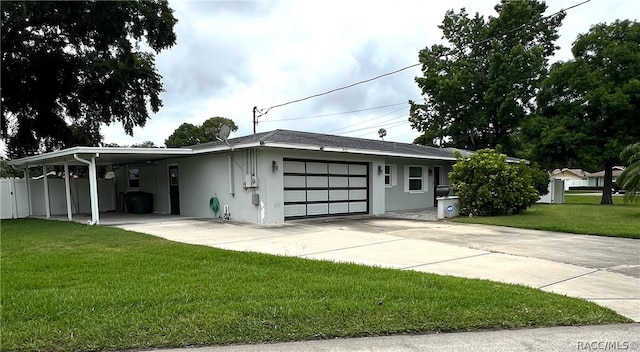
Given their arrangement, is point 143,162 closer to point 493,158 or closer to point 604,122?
point 493,158

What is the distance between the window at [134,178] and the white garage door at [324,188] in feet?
29.0

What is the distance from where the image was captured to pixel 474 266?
615 centimetres

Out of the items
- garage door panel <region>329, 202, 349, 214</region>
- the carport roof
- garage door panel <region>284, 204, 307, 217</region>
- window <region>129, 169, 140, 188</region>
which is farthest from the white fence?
garage door panel <region>329, 202, 349, 214</region>

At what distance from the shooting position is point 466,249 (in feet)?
25.0

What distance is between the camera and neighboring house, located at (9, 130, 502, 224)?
39.1 ft

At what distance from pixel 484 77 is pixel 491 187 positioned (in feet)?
68.7

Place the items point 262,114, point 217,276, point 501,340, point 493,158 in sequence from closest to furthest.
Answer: point 501,340, point 217,276, point 493,158, point 262,114

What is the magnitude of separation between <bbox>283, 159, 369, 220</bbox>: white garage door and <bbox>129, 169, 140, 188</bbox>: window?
8832 mm

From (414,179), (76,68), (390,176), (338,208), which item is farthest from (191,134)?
(338,208)

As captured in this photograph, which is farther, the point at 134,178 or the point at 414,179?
the point at 134,178

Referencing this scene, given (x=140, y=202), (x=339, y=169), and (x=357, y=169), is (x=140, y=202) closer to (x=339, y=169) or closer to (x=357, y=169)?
A: (x=339, y=169)

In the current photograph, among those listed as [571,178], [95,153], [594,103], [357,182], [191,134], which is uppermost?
[191,134]

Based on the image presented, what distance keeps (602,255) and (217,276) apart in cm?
669

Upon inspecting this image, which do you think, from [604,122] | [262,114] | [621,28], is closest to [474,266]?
[604,122]
